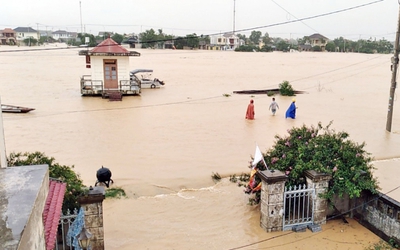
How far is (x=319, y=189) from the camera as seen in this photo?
8125 millimetres

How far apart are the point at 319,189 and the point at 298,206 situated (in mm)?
572

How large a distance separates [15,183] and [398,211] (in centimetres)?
693

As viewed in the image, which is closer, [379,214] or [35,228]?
[35,228]

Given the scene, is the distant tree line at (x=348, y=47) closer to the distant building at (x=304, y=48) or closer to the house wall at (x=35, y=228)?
the distant building at (x=304, y=48)

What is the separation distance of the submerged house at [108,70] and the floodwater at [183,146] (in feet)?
3.54

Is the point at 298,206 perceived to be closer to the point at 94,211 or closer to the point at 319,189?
the point at 319,189

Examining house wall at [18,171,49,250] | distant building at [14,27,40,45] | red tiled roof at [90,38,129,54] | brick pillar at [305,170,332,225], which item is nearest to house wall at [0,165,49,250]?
house wall at [18,171,49,250]

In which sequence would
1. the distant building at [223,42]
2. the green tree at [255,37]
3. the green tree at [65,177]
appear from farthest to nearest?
the green tree at [255,37], the distant building at [223,42], the green tree at [65,177]

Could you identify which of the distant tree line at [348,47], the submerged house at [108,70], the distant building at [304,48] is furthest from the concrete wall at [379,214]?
the distant building at [304,48]

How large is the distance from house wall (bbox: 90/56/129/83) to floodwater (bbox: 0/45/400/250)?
68.7 inches

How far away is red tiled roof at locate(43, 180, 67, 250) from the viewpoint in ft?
12.2

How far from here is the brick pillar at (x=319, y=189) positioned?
26.4 ft

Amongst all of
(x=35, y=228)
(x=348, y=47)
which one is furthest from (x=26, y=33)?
(x=35, y=228)

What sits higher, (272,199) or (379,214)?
(272,199)
